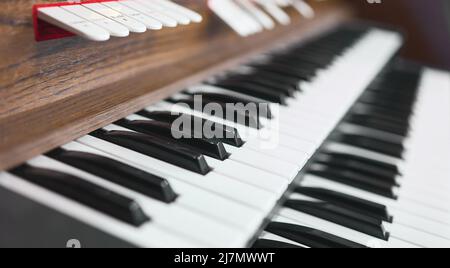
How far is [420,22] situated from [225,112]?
265 cm

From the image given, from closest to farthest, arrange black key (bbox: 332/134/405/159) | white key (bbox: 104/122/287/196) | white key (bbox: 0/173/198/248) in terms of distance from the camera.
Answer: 1. white key (bbox: 0/173/198/248)
2. white key (bbox: 104/122/287/196)
3. black key (bbox: 332/134/405/159)

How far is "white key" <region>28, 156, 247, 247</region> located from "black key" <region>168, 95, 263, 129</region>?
42 centimetres

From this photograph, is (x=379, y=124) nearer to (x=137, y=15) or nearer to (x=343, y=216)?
(x=343, y=216)

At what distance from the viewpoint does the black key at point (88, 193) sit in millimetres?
688

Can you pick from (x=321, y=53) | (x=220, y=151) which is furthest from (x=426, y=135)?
(x=220, y=151)

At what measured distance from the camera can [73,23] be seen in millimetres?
750

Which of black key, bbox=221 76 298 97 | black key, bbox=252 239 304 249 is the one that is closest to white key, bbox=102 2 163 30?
black key, bbox=252 239 304 249

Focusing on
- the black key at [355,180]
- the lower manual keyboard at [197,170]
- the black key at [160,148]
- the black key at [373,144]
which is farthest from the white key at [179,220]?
the black key at [373,144]

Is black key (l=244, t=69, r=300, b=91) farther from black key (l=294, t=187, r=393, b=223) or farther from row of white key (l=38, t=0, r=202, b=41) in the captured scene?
row of white key (l=38, t=0, r=202, b=41)

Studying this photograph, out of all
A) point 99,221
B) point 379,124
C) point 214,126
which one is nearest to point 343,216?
point 214,126

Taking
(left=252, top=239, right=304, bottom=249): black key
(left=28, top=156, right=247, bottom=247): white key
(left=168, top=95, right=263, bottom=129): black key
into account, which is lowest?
(left=252, top=239, right=304, bottom=249): black key

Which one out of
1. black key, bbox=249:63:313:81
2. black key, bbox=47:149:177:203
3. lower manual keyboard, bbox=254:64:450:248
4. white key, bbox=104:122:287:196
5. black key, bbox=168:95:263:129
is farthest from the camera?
black key, bbox=249:63:313:81

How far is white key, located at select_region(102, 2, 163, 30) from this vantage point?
85 cm

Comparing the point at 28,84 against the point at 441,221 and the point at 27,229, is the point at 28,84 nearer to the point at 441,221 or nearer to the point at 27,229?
the point at 27,229
